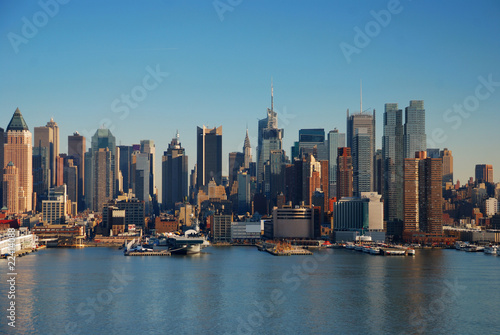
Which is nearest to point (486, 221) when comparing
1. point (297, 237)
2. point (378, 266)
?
point (297, 237)

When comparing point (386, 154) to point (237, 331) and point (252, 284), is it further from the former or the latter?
point (237, 331)

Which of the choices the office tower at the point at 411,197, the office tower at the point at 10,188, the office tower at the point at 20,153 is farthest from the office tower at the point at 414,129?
the office tower at the point at 10,188

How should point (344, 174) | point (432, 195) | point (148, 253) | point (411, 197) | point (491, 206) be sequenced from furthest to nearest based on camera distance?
point (491, 206) → point (344, 174) → point (411, 197) → point (432, 195) → point (148, 253)

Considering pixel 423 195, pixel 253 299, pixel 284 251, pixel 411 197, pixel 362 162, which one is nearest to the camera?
pixel 253 299

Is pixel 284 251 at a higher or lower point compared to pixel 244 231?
lower

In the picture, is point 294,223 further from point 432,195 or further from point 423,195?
point 432,195

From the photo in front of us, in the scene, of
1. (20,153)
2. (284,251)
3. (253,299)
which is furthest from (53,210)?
(253,299)

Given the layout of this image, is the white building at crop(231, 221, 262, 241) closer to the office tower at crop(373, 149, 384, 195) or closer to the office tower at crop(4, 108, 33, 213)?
the office tower at crop(373, 149, 384, 195)
